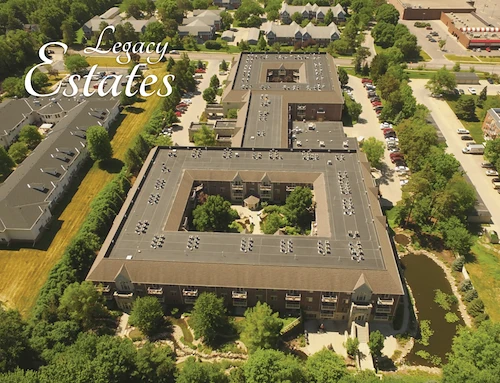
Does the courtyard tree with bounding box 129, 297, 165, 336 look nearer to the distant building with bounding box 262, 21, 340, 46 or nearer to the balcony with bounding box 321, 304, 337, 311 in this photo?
the balcony with bounding box 321, 304, 337, 311

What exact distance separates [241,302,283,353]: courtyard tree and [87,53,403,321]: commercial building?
4.77m

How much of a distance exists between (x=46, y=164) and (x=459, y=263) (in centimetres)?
9573

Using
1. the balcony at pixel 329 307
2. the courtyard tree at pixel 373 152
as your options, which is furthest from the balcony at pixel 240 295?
the courtyard tree at pixel 373 152

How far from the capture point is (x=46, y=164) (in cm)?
9512

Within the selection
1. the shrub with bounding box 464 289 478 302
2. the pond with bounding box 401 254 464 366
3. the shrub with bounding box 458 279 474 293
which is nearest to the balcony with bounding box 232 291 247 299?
the pond with bounding box 401 254 464 366

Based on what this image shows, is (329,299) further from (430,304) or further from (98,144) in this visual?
Answer: (98,144)

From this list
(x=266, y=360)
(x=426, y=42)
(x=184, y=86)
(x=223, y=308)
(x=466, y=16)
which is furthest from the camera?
(x=466, y=16)

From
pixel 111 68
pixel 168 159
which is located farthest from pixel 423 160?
pixel 111 68

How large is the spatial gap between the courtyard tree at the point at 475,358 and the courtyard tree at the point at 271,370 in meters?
21.2

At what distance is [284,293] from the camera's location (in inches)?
2598

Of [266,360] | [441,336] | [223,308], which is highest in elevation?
[266,360]

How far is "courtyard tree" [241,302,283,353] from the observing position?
59812 millimetres

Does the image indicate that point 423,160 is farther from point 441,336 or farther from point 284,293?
point 284,293

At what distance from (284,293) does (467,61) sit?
145696 mm
